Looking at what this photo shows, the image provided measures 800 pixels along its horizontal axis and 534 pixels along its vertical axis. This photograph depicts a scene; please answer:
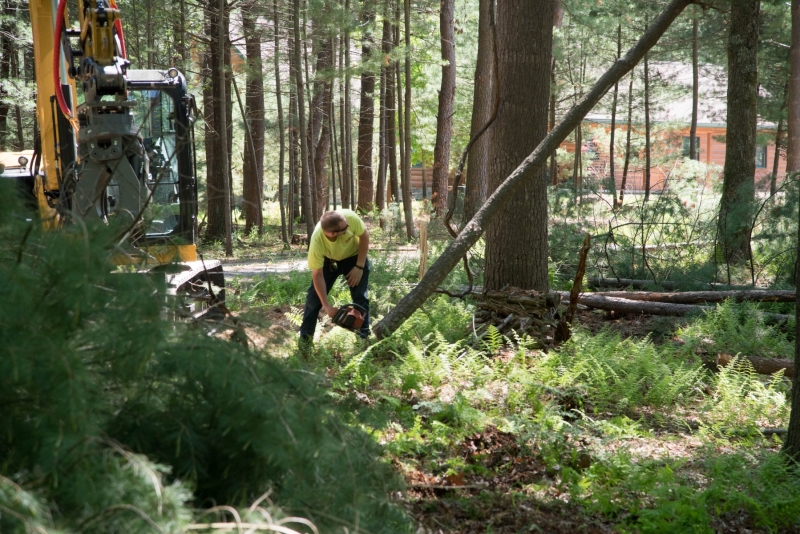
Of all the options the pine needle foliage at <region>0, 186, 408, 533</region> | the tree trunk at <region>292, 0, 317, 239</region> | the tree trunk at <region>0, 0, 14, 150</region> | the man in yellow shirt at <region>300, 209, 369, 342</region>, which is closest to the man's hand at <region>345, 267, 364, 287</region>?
the man in yellow shirt at <region>300, 209, 369, 342</region>

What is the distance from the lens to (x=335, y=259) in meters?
7.82

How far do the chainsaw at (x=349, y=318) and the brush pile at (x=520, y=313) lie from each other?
1467 mm

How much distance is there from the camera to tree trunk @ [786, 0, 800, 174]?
1917 centimetres

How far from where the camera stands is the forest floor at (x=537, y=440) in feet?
13.6

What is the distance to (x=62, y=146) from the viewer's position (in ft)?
25.9

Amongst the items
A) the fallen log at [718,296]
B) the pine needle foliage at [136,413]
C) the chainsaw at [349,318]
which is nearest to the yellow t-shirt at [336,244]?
the chainsaw at [349,318]

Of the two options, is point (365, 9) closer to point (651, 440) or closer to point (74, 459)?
point (651, 440)

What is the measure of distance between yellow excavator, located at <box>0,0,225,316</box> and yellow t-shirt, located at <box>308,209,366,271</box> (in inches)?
45.3

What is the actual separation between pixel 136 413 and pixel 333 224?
4.77 m

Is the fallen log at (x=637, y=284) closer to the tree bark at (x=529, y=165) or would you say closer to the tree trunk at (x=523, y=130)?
the tree trunk at (x=523, y=130)

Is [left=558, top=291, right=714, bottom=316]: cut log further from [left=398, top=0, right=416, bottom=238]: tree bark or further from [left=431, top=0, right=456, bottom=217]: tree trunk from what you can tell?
[left=431, top=0, right=456, bottom=217]: tree trunk

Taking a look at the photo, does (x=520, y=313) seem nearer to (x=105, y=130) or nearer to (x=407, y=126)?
(x=105, y=130)

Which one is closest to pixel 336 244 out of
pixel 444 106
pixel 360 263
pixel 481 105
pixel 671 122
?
pixel 360 263

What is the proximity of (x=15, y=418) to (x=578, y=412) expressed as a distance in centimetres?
462
